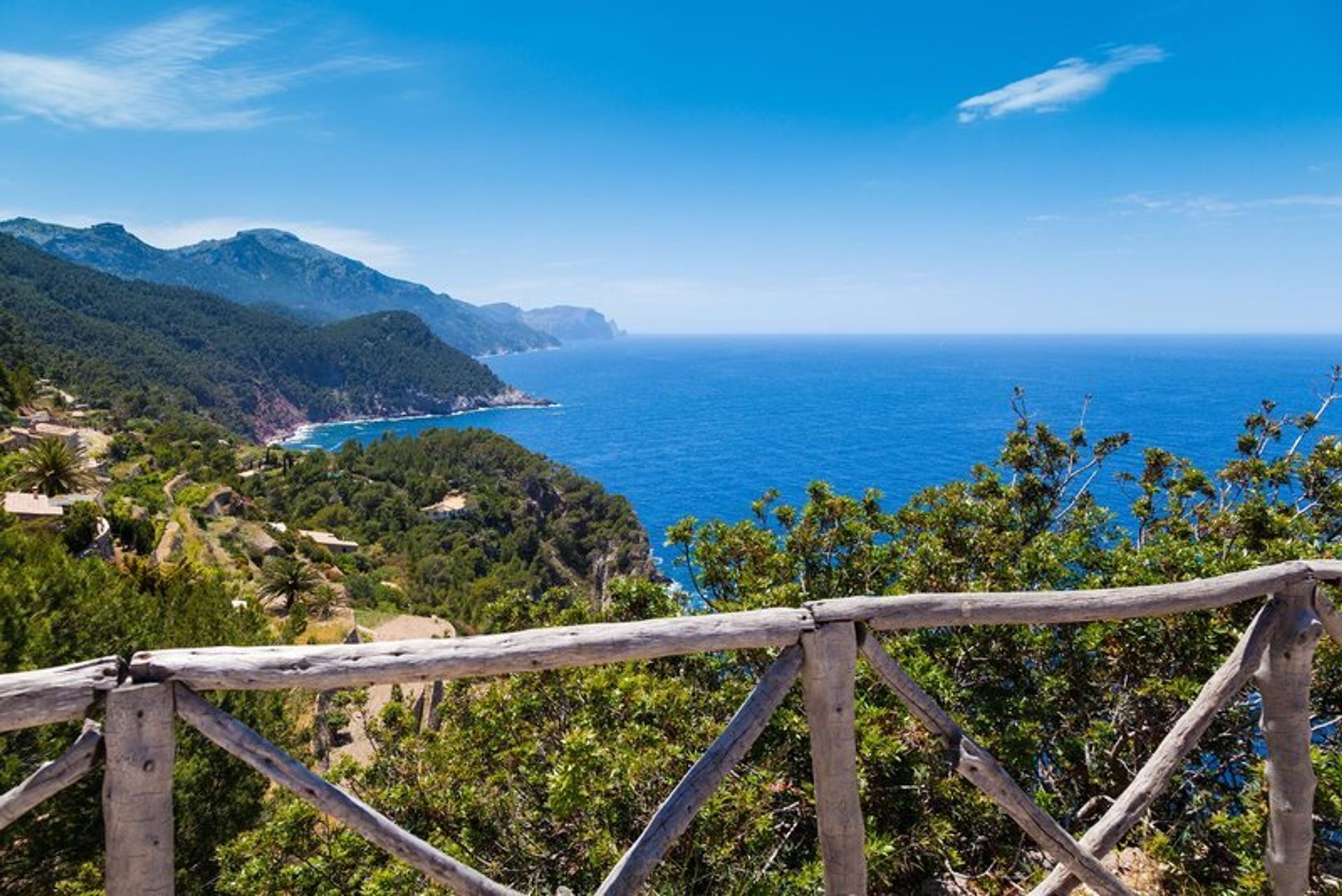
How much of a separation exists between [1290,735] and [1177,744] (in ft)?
1.47

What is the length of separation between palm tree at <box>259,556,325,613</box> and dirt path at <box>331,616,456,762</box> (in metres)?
3.32

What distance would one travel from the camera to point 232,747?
2033 mm

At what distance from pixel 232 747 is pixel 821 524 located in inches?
246

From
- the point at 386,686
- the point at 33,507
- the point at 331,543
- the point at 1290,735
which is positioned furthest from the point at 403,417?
the point at 1290,735

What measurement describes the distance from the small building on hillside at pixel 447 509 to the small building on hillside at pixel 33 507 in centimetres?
3890

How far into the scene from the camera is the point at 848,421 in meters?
90.4

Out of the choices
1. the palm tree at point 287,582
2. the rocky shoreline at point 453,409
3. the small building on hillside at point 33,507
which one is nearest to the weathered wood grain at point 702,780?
the small building on hillside at point 33,507

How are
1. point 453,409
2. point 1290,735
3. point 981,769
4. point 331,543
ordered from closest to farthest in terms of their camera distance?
point 981,769 < point 1290,735 < point 331,543 < point 453,409

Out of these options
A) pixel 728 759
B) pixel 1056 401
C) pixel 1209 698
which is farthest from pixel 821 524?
pixel 1056 401

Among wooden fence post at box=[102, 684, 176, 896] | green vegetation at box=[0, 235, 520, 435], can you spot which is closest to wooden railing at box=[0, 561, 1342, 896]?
wooden fence post at box=[102, 684, 176, 896]

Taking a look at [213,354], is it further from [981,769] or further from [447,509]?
[981,769]

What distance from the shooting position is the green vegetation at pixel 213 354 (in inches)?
3767

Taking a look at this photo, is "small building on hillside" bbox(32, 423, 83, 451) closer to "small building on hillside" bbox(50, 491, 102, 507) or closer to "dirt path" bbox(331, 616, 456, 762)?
"small building on hillside" bbox(50, 491, 102, 507)

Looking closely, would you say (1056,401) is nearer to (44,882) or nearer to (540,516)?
(540,516)
